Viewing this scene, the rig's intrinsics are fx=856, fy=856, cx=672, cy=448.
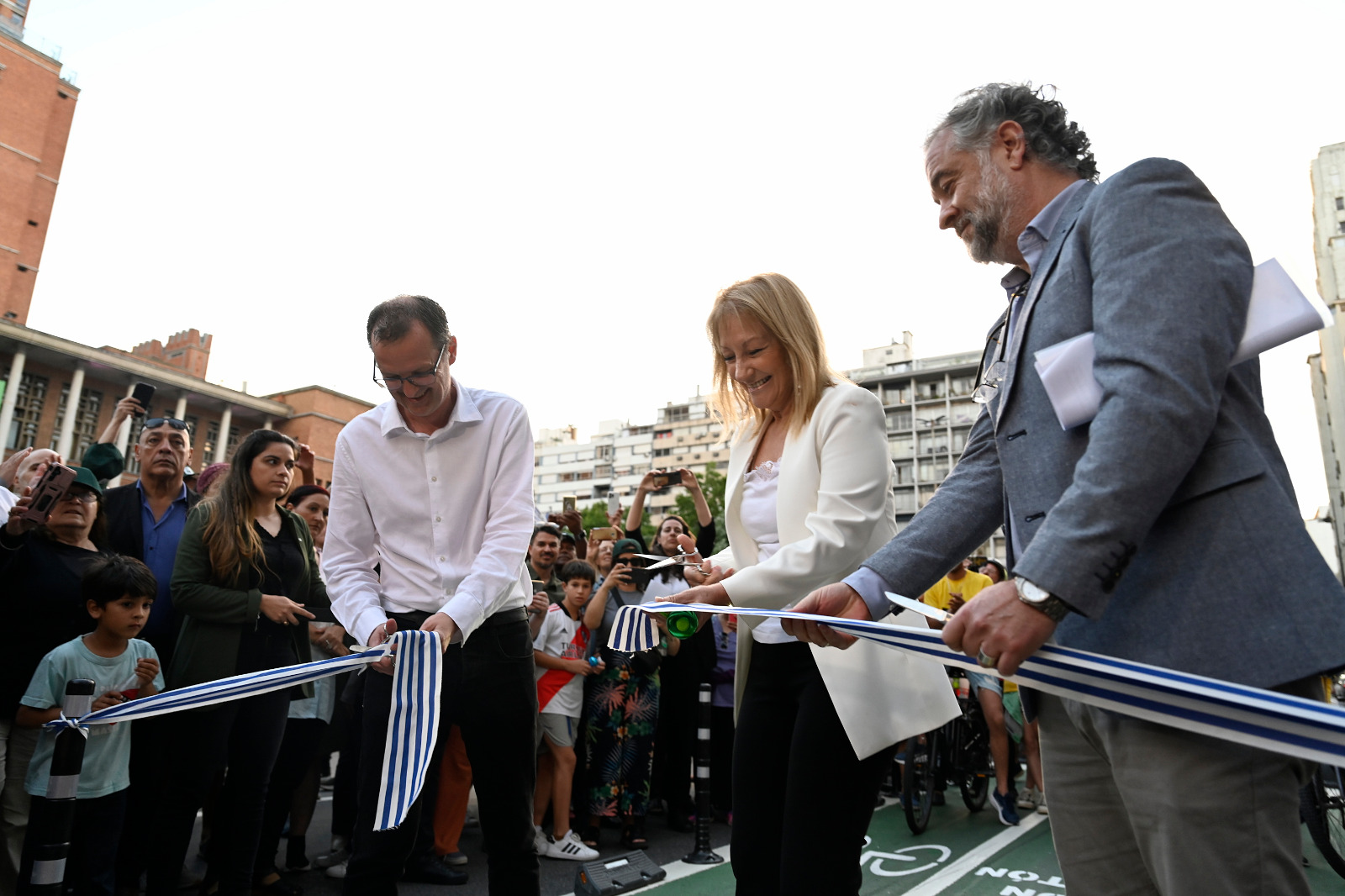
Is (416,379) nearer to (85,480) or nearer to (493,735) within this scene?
(493,735)

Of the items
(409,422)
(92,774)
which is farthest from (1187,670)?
(92,774)

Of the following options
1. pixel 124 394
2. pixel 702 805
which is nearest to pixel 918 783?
pixel 702 805

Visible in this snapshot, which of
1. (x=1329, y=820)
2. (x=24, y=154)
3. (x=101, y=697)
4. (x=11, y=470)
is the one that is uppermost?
(x=24, y=154)

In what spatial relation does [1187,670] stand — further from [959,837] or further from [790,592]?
[959,837]

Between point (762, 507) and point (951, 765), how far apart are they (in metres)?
5.90

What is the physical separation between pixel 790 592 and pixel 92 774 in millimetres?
3590

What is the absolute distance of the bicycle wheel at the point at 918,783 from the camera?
640 centimetres

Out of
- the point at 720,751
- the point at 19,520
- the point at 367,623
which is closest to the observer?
the point at 367,623

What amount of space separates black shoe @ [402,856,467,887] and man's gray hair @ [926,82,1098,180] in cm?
466

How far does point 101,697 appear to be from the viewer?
155 inches

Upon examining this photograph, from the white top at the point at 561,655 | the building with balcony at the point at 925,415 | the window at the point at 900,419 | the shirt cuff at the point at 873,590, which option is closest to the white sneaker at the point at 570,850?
the white top at the point at 561,655

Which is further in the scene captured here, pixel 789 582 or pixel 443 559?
pixel 443 559

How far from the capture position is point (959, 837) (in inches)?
256

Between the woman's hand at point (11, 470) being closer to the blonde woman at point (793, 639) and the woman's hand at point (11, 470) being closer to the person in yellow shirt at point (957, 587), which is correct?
the blonde woman at point (793, 639)
